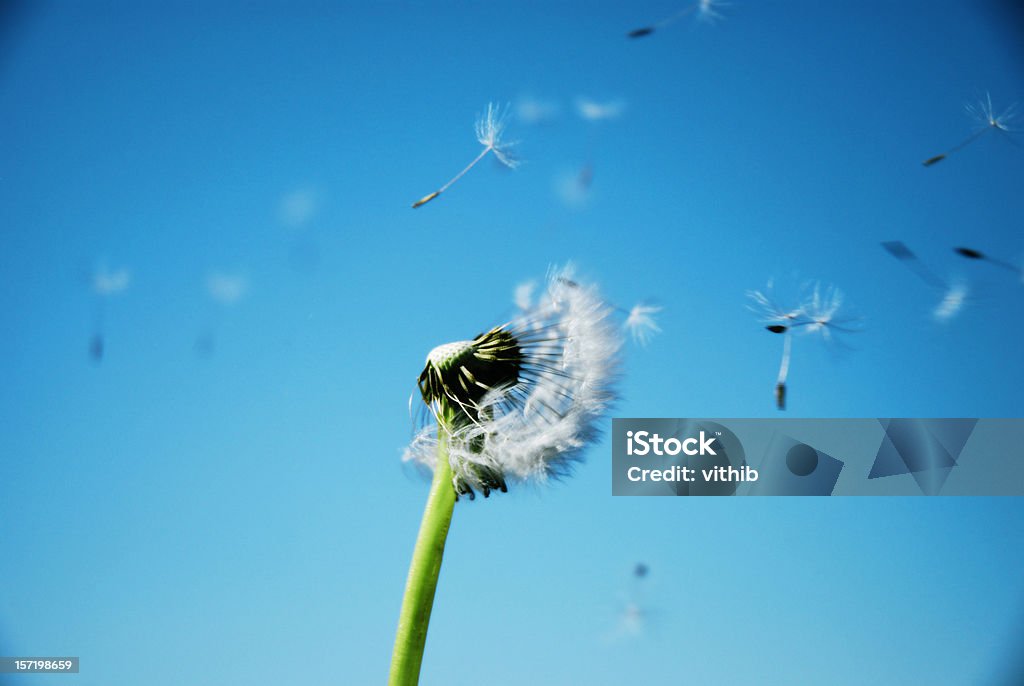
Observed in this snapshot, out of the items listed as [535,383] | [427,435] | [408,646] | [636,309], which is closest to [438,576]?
[408,646]

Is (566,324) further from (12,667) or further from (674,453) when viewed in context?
(12,667)
